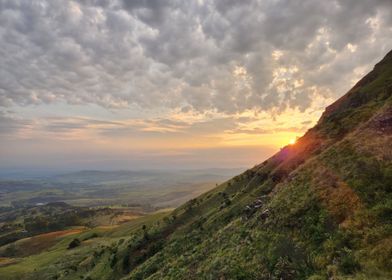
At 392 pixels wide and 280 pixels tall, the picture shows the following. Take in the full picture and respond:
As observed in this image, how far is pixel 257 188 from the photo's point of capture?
52625 millimetres

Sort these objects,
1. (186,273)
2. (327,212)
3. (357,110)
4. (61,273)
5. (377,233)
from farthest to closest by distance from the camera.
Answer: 1. (61,273)
2. (357,110)
3. (186,273)
4. (327,212)
5. (377,233)

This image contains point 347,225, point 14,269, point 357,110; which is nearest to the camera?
point 347,225

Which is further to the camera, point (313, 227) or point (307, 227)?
point (307, 227)

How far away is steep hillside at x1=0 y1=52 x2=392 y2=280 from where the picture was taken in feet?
80.2

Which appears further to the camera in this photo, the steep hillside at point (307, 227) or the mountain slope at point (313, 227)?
the steep hillside at point (307, 227)

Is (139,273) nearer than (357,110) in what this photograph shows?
Yes

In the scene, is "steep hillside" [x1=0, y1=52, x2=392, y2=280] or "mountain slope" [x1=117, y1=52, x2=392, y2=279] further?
"steep hillside" [x1=0, y1=52, x2=392, y2=280]

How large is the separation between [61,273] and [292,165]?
1937 inches

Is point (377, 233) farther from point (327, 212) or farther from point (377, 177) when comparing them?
point (377, 177)

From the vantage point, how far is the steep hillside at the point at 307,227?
2444cm

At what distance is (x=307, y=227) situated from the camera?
29.0 m

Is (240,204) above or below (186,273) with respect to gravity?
above

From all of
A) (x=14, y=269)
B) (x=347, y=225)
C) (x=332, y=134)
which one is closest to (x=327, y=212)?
(x=347, y=225)

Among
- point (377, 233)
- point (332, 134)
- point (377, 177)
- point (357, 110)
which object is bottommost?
point (377, 233)
